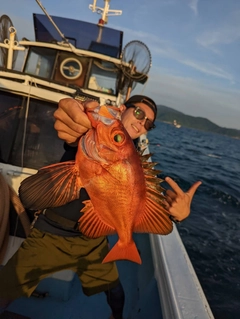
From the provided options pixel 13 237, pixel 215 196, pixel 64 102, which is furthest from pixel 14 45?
pixel 215 196

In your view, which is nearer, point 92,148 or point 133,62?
point 92,148

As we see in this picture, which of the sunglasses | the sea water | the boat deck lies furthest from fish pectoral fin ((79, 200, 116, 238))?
the sea water

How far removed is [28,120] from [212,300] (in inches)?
201

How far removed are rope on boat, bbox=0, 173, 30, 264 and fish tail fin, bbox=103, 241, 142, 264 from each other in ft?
6.33

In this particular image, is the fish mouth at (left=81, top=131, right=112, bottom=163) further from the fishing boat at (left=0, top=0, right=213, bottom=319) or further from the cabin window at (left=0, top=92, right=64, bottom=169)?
the cabin window at (left=0, top=92, right=64, bottom=169)

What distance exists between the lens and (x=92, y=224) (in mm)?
1817

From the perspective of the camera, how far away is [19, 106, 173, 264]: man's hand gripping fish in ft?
5.15

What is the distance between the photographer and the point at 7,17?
18.5 ft

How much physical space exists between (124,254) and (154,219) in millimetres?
337

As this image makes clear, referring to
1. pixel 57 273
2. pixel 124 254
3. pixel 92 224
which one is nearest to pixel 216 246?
pixel 57 273

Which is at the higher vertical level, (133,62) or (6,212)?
(133,62)

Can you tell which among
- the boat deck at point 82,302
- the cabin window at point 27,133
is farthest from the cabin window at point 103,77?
the boat deck at point 82,302

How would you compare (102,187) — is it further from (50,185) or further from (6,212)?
(6,212)

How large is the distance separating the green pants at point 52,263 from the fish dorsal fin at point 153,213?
1.03 m
